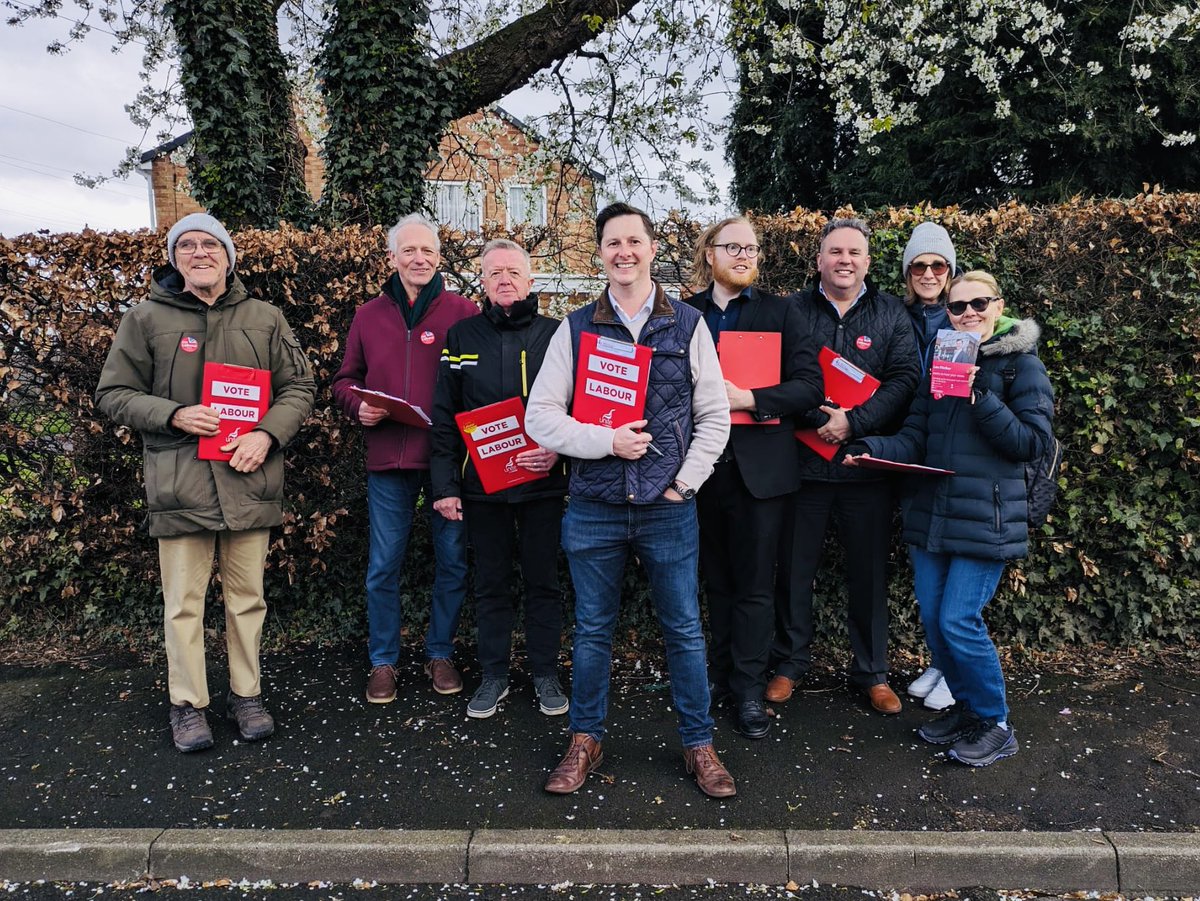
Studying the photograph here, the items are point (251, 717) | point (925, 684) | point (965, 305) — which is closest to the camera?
point (965, 305)

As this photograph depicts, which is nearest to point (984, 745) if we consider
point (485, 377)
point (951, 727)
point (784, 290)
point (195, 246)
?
point (951, 727)

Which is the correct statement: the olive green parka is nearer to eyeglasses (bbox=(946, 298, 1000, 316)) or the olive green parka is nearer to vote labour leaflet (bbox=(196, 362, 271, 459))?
vote labour leaflet (bbox=(196, 362, 271, 459))

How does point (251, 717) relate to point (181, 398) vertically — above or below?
below

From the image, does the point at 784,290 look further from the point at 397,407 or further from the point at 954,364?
the point at 397,407

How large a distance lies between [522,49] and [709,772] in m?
6.54

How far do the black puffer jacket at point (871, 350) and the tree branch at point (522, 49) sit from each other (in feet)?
14.4

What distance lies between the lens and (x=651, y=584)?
3.56m

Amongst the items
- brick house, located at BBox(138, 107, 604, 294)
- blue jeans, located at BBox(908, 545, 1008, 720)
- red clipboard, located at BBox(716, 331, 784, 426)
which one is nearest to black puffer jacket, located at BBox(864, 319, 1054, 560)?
blue jeans, located at BBox(908, 545, 1008, 720)

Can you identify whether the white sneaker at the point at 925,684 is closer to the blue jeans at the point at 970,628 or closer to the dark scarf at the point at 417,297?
the blue jeans at the point at 970,628

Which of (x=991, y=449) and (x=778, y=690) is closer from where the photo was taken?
(x=991, y=449)

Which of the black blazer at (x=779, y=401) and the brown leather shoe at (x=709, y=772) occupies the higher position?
the black blazer at (x=779, y=401)

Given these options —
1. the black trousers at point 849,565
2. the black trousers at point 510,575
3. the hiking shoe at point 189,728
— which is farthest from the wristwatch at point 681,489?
the hiking shoe at point 189,728

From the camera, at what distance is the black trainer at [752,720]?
4.03 metres

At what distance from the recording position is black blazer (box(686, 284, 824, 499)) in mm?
3820
